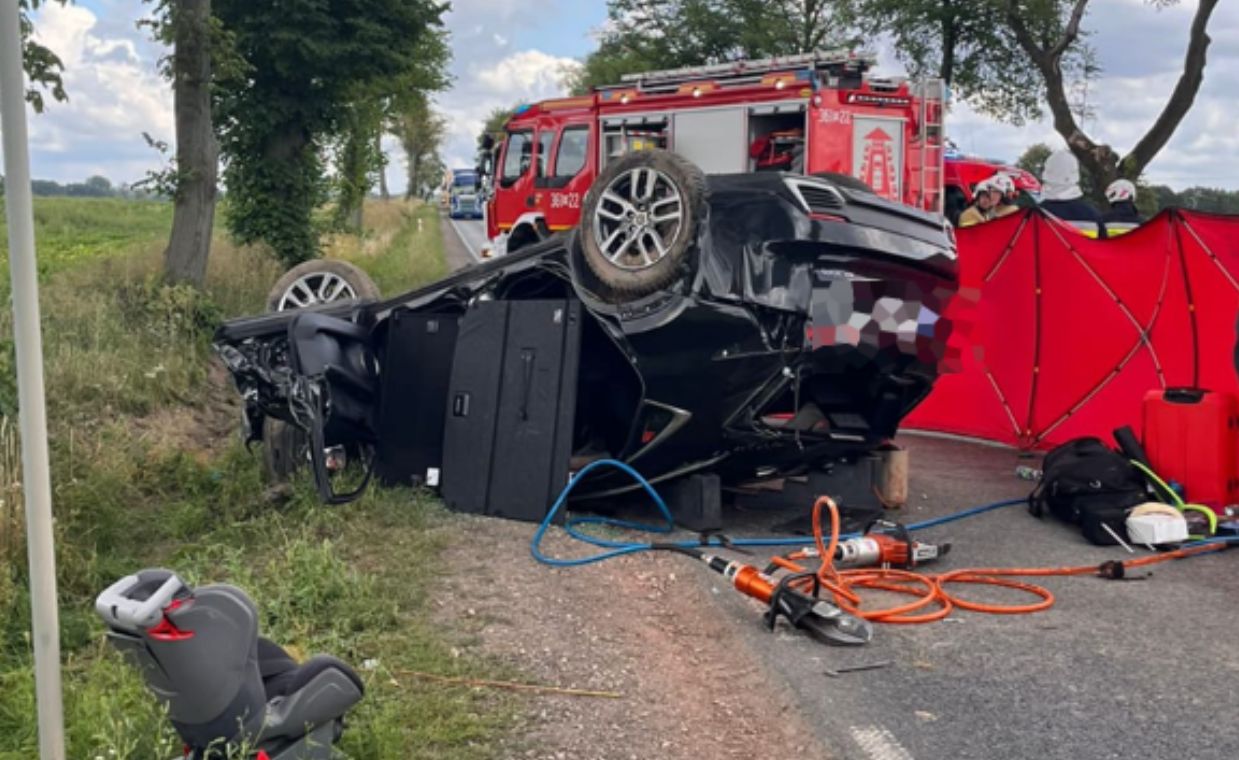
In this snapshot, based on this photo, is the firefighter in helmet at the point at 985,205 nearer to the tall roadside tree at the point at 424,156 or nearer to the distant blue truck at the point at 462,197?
the distant blue truck at the point at 462,197

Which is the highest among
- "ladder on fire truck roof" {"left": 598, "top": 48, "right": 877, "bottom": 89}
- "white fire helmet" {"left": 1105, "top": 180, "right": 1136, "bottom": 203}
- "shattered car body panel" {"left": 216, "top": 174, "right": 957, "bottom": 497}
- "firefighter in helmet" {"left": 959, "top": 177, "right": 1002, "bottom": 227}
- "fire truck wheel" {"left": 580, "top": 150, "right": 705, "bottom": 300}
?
"ladder on fire truck roof" {"left": 598, "top": 48, "right": 877, "bottom": 89}

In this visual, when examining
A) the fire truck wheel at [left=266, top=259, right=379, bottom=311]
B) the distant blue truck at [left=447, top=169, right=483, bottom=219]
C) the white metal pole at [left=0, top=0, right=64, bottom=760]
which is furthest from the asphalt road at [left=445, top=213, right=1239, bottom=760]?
the distant blue truck at [left=447, top=169, right=483, bottom=219]

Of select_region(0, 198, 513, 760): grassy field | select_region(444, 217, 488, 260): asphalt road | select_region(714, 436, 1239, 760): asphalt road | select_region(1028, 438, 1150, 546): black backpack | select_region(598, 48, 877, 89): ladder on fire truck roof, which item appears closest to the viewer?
select_region(0, 198, 513, 760): grassy field

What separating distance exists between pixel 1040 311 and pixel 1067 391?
0.74m

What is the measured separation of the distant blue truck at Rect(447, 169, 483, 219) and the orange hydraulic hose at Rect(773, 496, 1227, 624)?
5028 cm

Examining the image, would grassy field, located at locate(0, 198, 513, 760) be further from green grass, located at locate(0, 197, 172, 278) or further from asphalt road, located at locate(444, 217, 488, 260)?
asphalt road, located at locate(444, 217, 488, 260)

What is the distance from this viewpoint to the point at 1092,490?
25.1 ft

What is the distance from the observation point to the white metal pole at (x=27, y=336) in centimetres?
292

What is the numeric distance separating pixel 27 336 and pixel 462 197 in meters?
58.5

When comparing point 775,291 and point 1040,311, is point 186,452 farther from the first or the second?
point 1040,311

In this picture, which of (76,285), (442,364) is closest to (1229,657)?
(442,364)

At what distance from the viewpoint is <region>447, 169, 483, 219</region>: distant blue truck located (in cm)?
5900

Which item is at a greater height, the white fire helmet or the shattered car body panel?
the white fire helmet

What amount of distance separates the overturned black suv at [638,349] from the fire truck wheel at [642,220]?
1 centimetres
